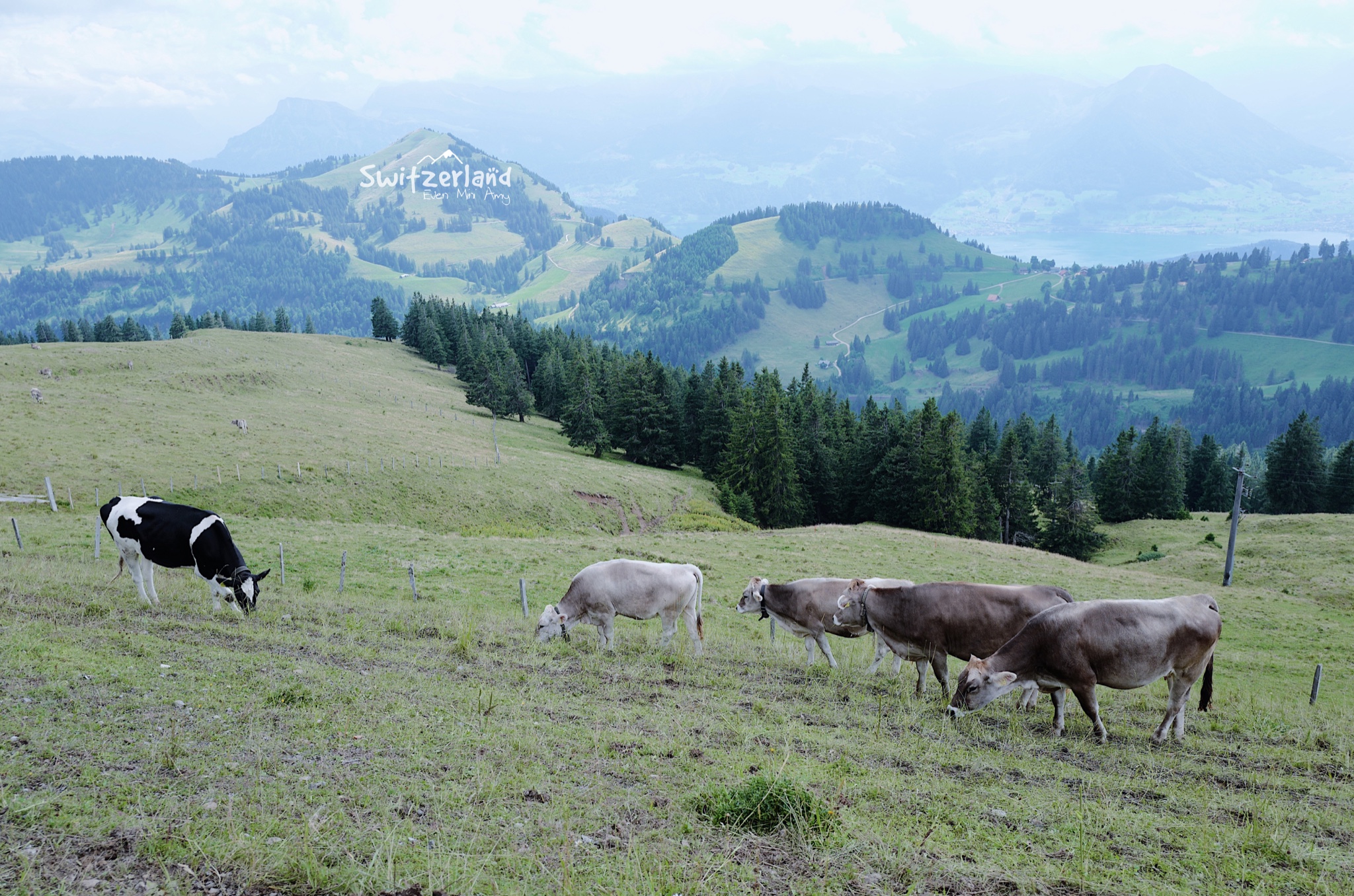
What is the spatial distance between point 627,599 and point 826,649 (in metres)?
4.99

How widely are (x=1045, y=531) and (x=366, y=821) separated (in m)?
73.5

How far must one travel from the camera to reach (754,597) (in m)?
20.0

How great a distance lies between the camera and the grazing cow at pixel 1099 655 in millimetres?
12484

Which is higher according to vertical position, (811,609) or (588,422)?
(811,609)

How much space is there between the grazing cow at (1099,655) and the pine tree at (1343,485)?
92.4 metres

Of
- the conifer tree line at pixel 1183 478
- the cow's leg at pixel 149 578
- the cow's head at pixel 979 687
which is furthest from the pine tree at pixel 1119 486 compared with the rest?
the cow's leg at pixel 149 578

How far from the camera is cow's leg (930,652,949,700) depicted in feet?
47.9

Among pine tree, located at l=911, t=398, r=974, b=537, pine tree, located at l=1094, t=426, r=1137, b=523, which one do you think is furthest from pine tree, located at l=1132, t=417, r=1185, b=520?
pine tree, located at l=911, t=398, r=974, b=537

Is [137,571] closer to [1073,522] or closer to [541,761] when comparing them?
[541,761]

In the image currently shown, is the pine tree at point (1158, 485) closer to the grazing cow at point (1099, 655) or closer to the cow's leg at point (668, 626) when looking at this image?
the grazing cow at point (1099, 655)

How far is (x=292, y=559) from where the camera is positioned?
Result: 88.0 feet

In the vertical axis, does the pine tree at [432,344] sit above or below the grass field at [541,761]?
above

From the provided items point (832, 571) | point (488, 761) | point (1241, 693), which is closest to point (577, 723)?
point (488, 761)

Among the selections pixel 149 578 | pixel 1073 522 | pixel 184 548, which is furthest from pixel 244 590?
pixel 1073 522
